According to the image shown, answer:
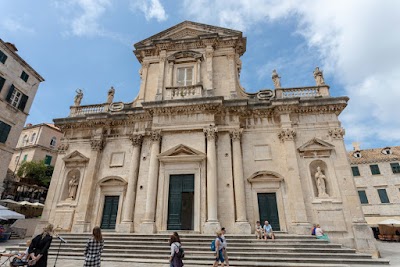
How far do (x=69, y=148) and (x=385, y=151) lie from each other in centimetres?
3430

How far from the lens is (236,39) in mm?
17562

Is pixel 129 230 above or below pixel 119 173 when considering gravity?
below

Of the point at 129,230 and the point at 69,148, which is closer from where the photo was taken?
the point at 129,230

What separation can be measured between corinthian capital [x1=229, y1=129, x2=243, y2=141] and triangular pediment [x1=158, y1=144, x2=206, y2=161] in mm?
2197

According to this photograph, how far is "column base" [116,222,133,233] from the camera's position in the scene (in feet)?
43.1

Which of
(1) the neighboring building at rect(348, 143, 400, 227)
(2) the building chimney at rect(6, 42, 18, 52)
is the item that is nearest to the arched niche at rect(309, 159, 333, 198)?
(1) the neighboring building at rect(348, 143, 400, 227)

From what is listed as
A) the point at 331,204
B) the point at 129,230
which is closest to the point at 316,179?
the point at 331,204

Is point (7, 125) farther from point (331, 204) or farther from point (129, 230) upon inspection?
point (331, 204)

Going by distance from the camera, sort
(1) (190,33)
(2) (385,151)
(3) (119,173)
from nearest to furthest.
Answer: (3) (119,173), (1) (190,33), (2) (385,151)

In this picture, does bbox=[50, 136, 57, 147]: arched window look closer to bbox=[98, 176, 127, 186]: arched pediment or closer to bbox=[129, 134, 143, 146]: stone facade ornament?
bbox=[98, 176, 127, 186]: arched pediment

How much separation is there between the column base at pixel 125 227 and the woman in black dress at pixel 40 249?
8.34 meters

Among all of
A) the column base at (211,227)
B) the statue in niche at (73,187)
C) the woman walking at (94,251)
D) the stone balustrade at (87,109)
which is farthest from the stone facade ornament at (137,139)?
the woman walking at (94,251)

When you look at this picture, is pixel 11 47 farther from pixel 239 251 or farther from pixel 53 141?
pixel 239 251

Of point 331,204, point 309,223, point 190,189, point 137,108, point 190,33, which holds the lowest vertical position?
point 309,223
